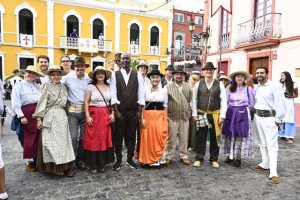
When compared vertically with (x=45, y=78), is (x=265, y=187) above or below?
below

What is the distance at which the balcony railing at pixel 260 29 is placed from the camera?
1029cm

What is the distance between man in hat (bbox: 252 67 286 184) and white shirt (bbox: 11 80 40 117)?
3735 millimetres

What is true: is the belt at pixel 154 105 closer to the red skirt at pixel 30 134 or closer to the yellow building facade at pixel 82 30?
the red skirt at pixel 30 134

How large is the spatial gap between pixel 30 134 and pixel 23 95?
0.63m

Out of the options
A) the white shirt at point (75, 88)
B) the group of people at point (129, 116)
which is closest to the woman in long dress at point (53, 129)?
the group of people at point (129, 116)

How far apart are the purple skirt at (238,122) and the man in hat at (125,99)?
161cm

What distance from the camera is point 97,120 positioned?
14.2 ft

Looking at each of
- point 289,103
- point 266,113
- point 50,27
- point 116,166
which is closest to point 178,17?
point 50,27

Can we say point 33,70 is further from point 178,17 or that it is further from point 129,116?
point 178,17

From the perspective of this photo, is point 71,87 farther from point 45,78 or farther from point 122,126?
point 122,126

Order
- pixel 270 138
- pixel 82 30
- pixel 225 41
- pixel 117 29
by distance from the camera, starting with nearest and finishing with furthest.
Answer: pixel 270 138 → pixel 225 41 → pixel 82 30 → pixel 117 29

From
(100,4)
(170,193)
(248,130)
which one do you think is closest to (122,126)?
(170,193)

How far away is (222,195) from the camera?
3662 millimetres

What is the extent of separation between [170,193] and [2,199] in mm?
2159
